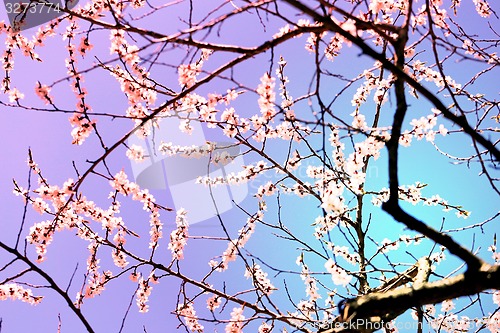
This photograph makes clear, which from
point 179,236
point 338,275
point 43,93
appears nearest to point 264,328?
point 179,236

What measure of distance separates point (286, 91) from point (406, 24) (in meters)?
3.10

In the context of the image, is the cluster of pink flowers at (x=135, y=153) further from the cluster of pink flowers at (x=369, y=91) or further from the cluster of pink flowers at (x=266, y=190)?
the cluster of pink flowers at (x=369, y=91)

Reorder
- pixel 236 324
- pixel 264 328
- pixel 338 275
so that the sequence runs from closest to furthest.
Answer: pixel 338 275 → pixel 236 324 → pixel 264 328

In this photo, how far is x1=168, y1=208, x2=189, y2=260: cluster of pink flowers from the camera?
15.5 feet

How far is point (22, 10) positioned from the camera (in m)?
3.48

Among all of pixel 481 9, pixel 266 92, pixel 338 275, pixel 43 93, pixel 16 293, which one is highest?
pixel 481 9

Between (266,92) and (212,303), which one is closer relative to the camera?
(266,92)

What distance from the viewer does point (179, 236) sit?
473 cm

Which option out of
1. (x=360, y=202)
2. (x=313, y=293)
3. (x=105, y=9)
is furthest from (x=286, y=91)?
(x=313, y=293)

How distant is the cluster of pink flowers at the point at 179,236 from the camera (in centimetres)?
472

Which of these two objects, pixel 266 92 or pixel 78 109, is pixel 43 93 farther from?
pixel 266 92

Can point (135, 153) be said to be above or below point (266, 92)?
above

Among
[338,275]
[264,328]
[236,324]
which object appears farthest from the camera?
[264,328]

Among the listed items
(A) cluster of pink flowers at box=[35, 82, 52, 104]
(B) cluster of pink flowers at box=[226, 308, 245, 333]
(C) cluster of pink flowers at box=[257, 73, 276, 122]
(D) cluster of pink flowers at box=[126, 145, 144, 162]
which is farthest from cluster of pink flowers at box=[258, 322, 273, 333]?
(A) cluster of pink flowers at box=[35, 82, 52, 104]
